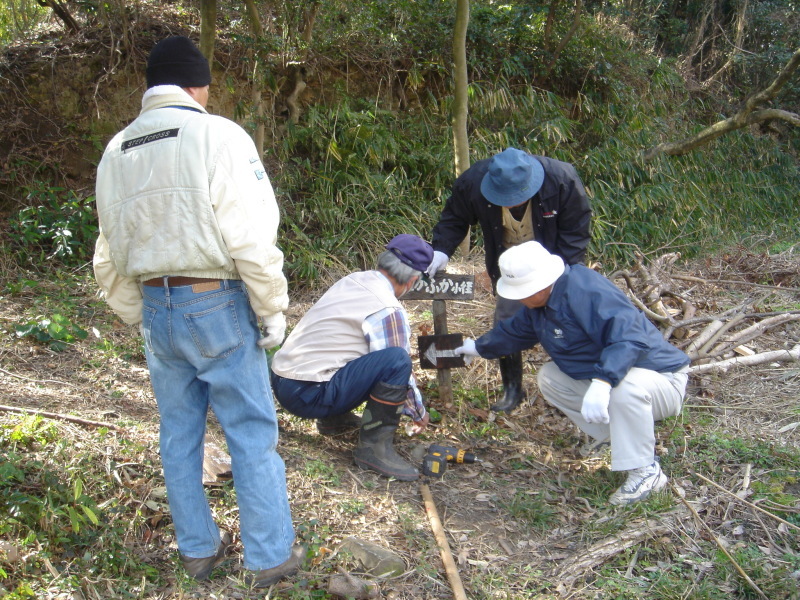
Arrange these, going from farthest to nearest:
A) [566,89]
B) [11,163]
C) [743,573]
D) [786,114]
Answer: [566,89] < [786,114] < [11,163] < [743,573]

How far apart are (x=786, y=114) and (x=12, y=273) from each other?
30.2ft

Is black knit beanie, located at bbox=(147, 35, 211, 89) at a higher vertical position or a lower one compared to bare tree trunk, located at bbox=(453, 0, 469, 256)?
higher

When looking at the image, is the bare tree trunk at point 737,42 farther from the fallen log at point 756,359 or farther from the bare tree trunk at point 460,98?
the fallen log at point 756,359

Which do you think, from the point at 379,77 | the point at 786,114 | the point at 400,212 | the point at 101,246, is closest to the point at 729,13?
the point at 786,114

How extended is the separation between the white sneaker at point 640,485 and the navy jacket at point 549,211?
133 cm

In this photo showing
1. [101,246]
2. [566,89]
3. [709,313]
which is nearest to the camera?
[101,246]

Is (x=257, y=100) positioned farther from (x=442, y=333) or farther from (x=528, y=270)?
(x=528, y=270)

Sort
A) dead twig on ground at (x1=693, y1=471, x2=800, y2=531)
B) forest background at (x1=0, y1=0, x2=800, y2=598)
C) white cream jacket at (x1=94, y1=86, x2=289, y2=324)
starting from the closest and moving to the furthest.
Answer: white cream jacket at (x1=94, y1=86, x2=289, y2=324) < forest background at (x1=0, y1=0, x2=800, y2=598) < dead twig on ground at (x1=693, y1=471, x2=800, y2=531)

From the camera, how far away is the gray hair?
3.60m

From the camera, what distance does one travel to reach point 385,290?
355 cm

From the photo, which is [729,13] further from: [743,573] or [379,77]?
[743,573]

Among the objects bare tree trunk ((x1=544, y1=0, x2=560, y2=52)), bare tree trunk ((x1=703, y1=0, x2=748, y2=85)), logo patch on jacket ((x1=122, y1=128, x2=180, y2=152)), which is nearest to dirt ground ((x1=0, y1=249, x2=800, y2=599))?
logo patch on jacket ((x1=122, y1=128, x2=180, y2=152))

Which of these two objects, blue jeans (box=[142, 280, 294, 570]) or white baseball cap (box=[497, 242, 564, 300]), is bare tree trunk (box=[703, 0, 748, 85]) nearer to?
white baseball cap (box=[497, 242, 564, 300])

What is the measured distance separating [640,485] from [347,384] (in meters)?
1.57
